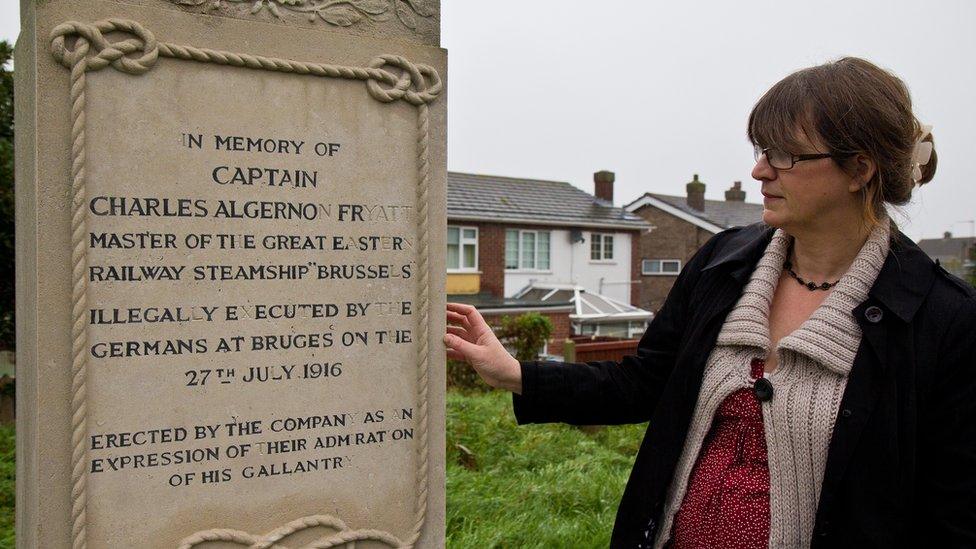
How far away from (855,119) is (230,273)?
1685 millimetres

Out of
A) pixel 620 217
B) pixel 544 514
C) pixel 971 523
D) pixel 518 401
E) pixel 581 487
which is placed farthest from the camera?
pixel 620 217

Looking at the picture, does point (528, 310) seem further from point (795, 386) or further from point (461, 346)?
point (795, 386)

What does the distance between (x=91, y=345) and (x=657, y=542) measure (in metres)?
1.63

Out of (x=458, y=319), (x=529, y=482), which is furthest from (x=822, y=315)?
(x=529, y=482)

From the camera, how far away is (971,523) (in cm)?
181

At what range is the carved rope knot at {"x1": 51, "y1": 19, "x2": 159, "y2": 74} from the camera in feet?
5.84

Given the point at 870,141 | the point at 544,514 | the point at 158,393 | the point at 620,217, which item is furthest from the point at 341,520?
the point at 620,217

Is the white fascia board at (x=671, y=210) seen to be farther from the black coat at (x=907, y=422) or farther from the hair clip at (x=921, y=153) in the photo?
the black coat at (x=907, y=422)

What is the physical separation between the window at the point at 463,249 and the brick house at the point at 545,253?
32 millimetres

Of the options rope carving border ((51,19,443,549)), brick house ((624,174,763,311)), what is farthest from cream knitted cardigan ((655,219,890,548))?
brick house ((624,174,763,311))

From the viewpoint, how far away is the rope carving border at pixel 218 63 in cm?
179

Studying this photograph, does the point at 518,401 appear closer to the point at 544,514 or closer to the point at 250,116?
the point at 250,116

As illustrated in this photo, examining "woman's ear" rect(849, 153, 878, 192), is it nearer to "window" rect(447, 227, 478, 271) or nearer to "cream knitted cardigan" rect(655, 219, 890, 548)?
"cream knitted cardigan" rect(655, 219, 890, 548)

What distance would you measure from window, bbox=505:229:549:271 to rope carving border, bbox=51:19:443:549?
75.1ft
